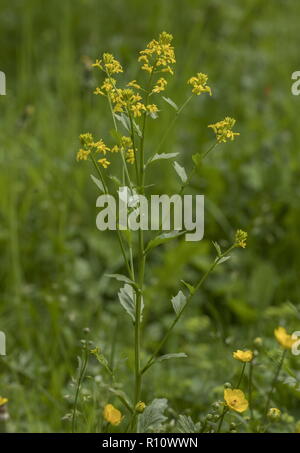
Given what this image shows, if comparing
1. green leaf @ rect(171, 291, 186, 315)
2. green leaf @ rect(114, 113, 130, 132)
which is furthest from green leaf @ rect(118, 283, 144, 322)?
green leaf @ rect(114, 113, 130, 132)

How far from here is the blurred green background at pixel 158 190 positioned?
2.16m

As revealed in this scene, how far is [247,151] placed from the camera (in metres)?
3.22

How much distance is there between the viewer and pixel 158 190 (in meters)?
3.04

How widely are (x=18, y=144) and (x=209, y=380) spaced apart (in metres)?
1.53

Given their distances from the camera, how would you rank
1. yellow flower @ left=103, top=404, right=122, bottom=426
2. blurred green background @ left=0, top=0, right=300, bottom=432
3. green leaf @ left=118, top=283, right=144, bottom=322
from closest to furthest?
yellow flower @ left=103, top=404, right=122, bottom=426 < green leaf @ left=118, top=283, right=144, bottom=322 < blurred green background @ left=0, top=0, right=300, bottom=432

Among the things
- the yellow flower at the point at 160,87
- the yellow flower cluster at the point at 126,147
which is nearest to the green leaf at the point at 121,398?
the yellow flower cluster at the point at 126,147

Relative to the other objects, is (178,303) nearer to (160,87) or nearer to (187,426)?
(187,426)

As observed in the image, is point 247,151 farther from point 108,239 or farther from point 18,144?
point 18,144

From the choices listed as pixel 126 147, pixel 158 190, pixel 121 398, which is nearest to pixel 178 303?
pixel 121 398

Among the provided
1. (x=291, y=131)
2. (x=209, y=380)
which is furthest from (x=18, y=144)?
(x=209, y=380)

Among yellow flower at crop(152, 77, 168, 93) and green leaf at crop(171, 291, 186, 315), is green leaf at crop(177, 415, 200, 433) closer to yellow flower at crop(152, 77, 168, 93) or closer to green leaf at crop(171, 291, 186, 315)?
green leaf at crop(171, 291, 186, 315)

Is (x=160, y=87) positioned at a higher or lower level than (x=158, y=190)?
higher

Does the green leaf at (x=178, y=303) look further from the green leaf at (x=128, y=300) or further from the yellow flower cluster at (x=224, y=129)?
the yellow flower cluster at (x=224, y=129)

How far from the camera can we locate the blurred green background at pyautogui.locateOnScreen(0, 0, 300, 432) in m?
2.16
